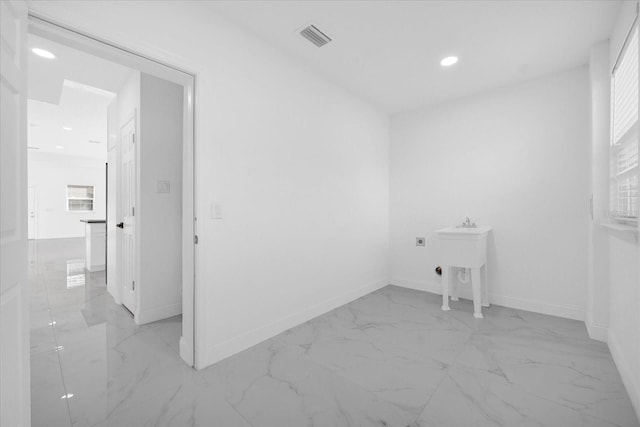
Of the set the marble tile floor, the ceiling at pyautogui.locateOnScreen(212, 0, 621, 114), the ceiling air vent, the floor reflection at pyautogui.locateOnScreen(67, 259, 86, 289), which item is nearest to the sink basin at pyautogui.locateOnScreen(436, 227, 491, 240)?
the marble tile floor

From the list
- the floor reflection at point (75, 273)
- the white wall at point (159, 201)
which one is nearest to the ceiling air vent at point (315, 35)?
the white wall at point (159, 201)

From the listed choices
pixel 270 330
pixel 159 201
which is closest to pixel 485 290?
pixel 270 330

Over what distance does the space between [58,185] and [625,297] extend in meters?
13.2

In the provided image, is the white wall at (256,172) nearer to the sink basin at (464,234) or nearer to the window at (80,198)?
the sink basin at (464,234)

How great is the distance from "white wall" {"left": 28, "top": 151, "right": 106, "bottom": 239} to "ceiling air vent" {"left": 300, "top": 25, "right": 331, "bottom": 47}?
10838 mm

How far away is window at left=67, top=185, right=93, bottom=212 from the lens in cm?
982

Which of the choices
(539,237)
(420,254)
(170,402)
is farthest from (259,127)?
(539,237)

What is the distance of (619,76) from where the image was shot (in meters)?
2.09

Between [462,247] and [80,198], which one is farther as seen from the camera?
[80,198]

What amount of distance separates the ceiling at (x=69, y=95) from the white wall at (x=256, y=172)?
4.87ft

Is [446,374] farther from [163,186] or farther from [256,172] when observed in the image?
[163,186]

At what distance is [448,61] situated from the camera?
273 centimetres

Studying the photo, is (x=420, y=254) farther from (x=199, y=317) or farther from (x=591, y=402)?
(x=199, y=317)

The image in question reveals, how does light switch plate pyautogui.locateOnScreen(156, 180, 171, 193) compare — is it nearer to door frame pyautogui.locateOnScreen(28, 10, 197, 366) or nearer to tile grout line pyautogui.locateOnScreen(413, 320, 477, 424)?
door frame pyautogui.locateOnScreen(28, 10, 197, 366)
